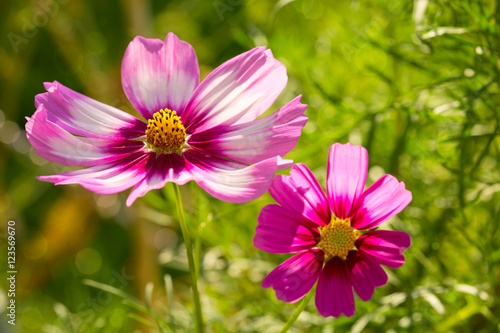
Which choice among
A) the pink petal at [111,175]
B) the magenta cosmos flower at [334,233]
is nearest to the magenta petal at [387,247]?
the magenta cosmos flower at [334,233]

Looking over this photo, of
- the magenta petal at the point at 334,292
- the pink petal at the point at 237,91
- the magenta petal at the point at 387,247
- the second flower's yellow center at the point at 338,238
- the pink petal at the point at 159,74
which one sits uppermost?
the pink petal at the point at 159,74

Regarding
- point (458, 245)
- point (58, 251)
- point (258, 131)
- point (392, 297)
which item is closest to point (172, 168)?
point (258, 131)

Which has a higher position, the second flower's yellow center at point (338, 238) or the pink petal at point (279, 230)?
the pink petal at point (279, 230)

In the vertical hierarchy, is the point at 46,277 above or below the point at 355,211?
above

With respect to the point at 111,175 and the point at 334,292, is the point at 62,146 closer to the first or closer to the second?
the point at 111,175

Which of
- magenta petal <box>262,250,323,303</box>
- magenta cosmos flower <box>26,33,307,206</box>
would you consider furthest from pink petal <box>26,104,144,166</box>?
magenta petal <box>262,250,323,303</box>

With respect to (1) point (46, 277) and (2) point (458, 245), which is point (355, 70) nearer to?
(2) point (458, 245)

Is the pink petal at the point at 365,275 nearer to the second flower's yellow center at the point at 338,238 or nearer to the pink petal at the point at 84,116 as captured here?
the second flower's yellow center at the point at 338,238

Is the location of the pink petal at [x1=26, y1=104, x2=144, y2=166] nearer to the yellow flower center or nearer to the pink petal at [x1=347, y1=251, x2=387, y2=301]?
the yellow flower center
